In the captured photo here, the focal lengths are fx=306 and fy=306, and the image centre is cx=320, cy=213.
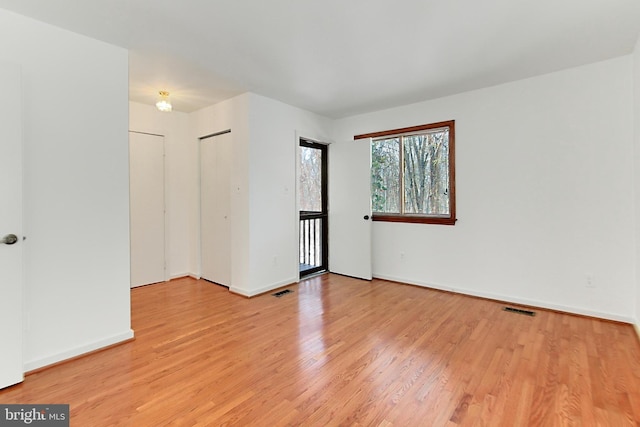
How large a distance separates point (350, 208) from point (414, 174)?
1074 mm

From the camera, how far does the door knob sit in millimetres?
1990

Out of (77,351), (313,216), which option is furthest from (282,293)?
(77,351)

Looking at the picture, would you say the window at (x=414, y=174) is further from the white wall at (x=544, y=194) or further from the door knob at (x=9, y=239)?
the door knob at (x=9, y=239)

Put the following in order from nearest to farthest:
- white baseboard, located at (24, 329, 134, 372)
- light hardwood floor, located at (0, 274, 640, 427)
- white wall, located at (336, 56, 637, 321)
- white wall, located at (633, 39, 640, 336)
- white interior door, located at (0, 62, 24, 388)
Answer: light hardwood floor, located at (0, 274, 640, 427)
white interior door, located at (0, 62, 24, 388)
white baseboard, located at (24, 329, 134, 372)
white wall, located at (633, 39, 640, 336)
white wall, located at (336, 56, 637, 321)

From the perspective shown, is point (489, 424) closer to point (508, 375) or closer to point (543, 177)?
point (508, 375)

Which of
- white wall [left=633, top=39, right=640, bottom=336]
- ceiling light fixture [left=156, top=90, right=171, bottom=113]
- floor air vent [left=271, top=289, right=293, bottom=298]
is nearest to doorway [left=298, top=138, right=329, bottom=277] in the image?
floor air vent [left=271, top=289, right=293, bottom=298]

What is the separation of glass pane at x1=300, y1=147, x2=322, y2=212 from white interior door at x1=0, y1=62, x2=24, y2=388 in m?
3.18

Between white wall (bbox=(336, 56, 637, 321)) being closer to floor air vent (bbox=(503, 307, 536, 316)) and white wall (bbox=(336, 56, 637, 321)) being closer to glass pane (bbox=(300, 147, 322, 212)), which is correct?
floor air vent (bbox=(503, 307, 536, 316))

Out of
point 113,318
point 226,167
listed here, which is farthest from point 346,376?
point 226,167

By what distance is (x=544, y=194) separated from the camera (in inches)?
129

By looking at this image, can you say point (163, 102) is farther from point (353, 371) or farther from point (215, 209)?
point (353, 371)

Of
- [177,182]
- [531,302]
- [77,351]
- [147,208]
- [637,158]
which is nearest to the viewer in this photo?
[77,351]

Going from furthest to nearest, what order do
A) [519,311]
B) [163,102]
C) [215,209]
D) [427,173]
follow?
[215,209] < [427,173] < [163,102] < [519,311]

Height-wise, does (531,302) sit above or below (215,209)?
below
